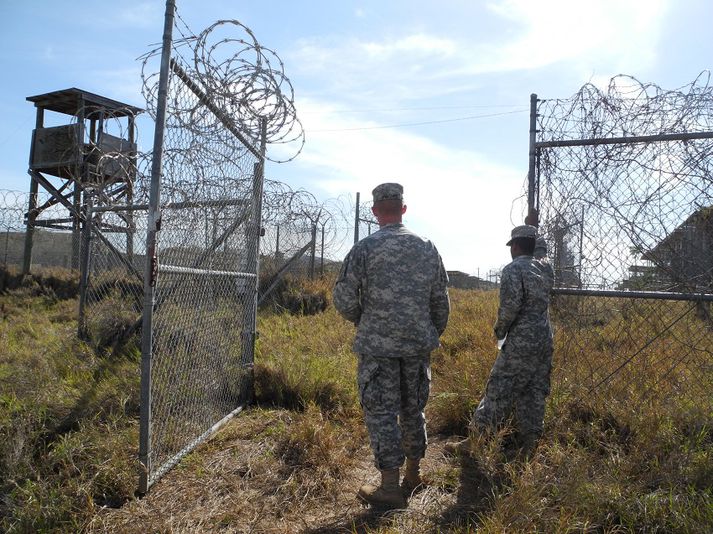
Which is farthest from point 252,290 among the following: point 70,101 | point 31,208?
point 70,101

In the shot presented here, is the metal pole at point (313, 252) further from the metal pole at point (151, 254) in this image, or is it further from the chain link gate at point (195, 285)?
the metal pole at point (151, 254)

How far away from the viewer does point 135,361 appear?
4527 millimetres

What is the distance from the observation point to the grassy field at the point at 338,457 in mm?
2365

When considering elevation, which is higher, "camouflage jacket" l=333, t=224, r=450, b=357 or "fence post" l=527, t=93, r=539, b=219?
"fence post" l=527, t=93, r=539, b=219

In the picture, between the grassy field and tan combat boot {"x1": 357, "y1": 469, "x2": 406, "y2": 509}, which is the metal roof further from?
tan combat boot {"x1": 357, "y1": 469, "x2": 406, "y2": 509}

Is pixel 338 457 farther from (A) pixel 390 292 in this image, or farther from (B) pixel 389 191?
(B) pixel 389 191

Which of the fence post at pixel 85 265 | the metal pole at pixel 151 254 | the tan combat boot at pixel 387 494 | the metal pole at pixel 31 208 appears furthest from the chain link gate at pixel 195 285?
the metal pole at pixel 31 208

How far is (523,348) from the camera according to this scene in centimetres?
315

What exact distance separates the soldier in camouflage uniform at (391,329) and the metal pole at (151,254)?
97 cm

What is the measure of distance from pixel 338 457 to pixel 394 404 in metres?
0.66

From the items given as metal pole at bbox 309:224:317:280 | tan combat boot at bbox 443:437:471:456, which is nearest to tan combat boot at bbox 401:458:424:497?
tan combat boot at bbox 443:437:471:456

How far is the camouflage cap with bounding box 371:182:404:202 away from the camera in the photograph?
9.21 feet

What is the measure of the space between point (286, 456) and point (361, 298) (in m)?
1.13

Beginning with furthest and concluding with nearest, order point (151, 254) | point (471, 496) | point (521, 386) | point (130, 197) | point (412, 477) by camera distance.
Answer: point (130, 197), point (521, 386), point (412, 477), point (471, 496), point (151, 254)
